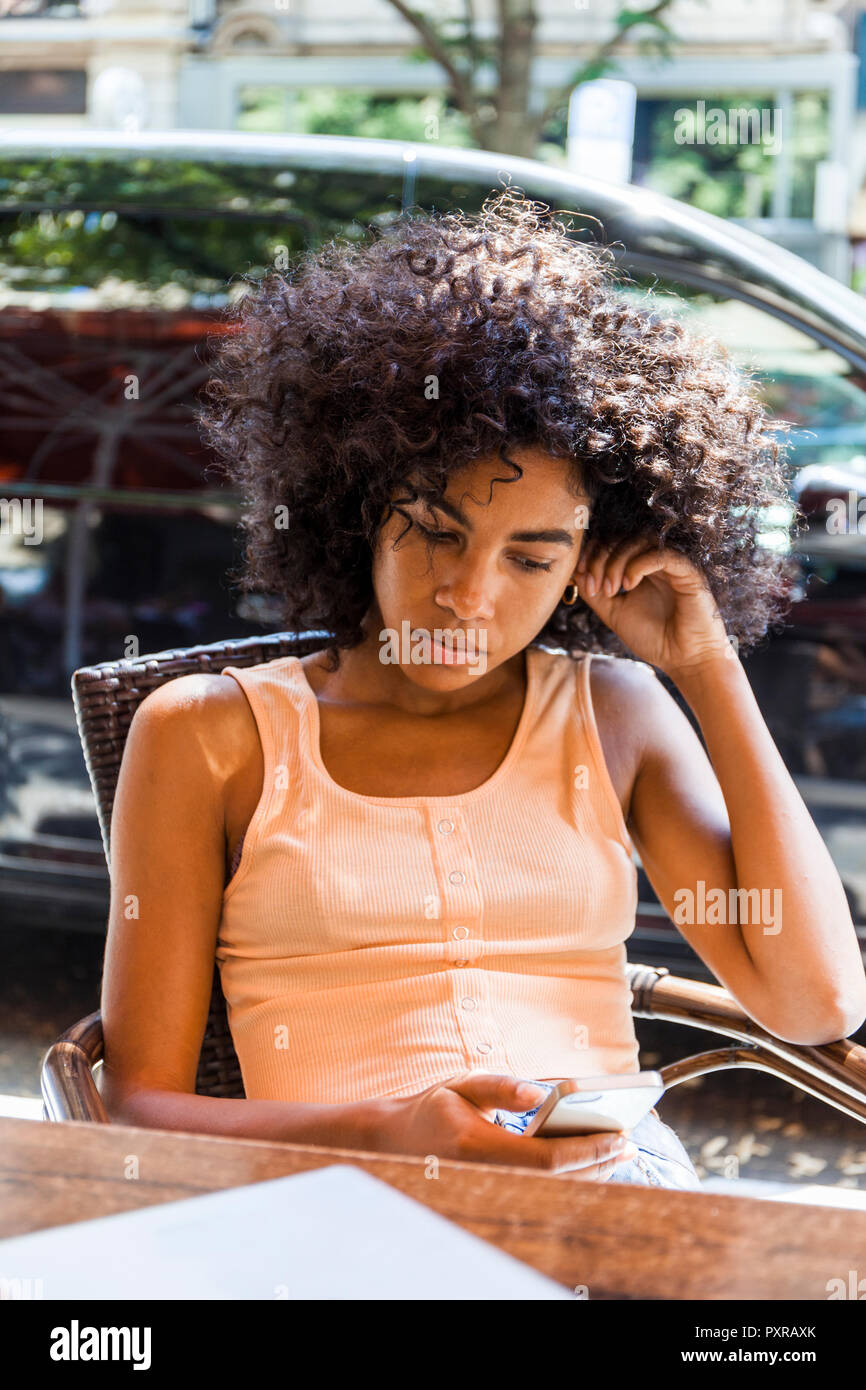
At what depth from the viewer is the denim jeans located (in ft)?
3.90

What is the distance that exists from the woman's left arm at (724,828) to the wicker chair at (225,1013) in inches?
1.8

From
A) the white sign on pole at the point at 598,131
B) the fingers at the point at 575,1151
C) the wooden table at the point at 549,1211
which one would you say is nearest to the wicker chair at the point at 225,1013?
the fingers at the point at 575,1151

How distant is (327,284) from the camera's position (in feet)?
4.96

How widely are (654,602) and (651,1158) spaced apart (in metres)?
0.59

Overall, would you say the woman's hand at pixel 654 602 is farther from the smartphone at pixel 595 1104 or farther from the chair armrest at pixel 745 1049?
the smartphone at pixel 595 1104

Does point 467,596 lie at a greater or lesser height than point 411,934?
greater

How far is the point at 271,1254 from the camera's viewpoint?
0.68 m

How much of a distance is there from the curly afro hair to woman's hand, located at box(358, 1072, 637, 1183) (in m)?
0.54

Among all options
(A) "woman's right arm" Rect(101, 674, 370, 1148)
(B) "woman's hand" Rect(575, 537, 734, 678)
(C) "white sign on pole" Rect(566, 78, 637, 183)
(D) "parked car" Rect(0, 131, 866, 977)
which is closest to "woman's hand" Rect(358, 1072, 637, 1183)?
(A) "woman's right arm" Rect(101, 674, 370, 1148)

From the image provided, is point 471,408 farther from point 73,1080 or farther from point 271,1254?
point 271,1254

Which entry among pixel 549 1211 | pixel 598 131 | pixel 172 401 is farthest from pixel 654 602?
pixel 598 131

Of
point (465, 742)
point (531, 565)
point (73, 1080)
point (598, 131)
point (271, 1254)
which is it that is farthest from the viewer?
point (598, 131)

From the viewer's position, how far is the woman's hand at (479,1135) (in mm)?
972
